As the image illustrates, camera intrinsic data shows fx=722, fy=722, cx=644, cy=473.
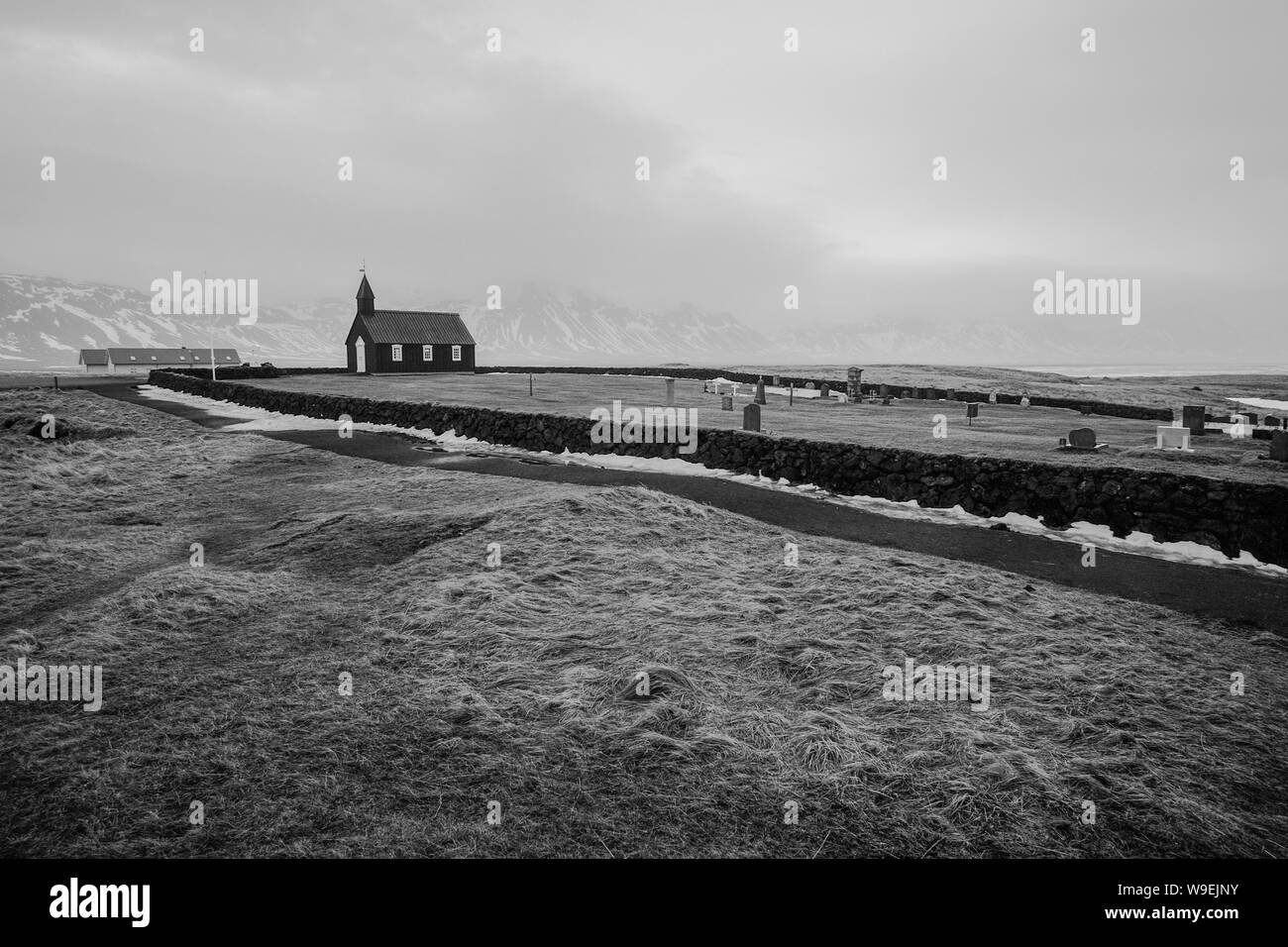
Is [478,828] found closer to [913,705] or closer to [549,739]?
[549,739]

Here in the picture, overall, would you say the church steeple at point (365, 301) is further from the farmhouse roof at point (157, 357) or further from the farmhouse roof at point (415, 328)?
the farmhouse roof at point (157, 357)

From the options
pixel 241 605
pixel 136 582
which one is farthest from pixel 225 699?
pixel 136 582

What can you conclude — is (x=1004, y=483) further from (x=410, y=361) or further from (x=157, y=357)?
(x=157, y=357)

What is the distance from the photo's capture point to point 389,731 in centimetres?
629

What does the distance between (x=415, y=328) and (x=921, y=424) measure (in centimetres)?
5442

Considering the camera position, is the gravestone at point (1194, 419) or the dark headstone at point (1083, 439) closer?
the dark headstone at point (1083, 439)

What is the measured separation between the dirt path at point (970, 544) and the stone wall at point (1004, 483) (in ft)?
5.23

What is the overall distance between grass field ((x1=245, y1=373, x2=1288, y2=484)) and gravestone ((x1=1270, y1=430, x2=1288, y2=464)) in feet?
1.39

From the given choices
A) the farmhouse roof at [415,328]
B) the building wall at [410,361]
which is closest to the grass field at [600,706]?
the building wall at [410,361]

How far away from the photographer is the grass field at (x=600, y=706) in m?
5.00

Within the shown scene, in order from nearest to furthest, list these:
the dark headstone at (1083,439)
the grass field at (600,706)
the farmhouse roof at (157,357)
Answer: the grass field at (600,706)
the dark headstone at (1083,439)
the farmhouse roof at (157,357)

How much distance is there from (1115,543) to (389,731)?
44.0ft

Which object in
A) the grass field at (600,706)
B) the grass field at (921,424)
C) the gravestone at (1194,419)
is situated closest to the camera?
the grass field at (600,706)
